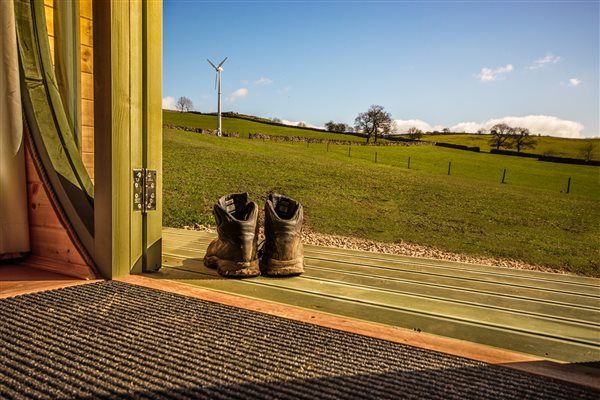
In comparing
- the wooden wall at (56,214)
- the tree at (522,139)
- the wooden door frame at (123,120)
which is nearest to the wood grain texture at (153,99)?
the wooden door frame at (123,120)

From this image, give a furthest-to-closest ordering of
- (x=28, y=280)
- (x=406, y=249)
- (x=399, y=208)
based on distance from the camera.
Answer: (x=399, y=208) → (x=406, y=249) → (x=28, y=280)

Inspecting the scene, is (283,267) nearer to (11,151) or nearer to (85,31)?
(11,151)

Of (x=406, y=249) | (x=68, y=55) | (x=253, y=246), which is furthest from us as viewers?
(x=406, y=249)

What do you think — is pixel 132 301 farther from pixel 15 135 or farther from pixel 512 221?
pixel 512 221

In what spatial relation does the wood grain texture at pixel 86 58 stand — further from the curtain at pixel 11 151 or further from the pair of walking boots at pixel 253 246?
the pair of walking boots at pixel 253 246

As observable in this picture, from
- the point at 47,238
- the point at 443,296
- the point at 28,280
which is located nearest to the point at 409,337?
the point at 443,296

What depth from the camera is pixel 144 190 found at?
213 centimetres

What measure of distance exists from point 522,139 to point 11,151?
52447 millimetres

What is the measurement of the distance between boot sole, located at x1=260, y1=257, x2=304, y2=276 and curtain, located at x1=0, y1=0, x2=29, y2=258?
138cm

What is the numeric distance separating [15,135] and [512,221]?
805 centimetres

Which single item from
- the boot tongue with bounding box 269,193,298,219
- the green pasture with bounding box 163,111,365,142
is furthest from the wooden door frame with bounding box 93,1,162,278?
the green pasture with bounding box 163,111,365,142

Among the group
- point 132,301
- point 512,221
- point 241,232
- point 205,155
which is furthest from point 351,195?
point 132,301

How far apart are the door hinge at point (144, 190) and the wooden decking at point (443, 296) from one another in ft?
1.27

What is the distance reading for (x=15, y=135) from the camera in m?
2.17
